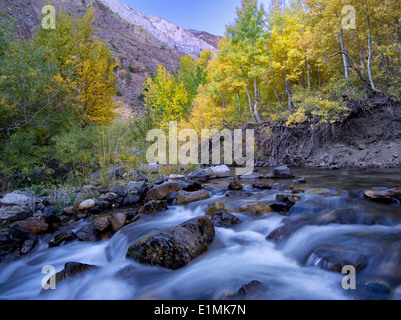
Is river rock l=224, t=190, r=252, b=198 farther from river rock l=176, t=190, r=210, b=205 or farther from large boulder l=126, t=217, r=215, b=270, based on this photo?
large boulder l=126, t=217, r=215, b=270

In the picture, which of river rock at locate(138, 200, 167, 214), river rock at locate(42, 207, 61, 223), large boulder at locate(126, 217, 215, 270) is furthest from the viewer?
river rock at locate(138, 200, 167, 214)

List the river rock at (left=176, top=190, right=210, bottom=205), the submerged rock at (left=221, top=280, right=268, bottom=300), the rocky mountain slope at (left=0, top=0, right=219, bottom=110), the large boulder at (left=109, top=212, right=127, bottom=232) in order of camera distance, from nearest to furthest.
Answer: the submerged rock at (left=221, top=280, right=268, bottom=300) < the large boulder at (left=109, top=212, right=127, bottom=232) < the river rock at (left=176, top=190, right=210, bottom=205) < the rocky mountain slope at (left=0, top=0, right=219, bottom=110)

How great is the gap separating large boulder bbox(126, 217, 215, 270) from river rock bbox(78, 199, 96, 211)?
2.75 meters

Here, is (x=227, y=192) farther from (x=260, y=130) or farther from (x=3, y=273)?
(x=260, y=130)

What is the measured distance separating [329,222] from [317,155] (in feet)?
27.9

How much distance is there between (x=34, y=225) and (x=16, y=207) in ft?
2.19

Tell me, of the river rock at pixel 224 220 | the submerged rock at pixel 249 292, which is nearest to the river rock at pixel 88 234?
the river rock at pixel 224 220

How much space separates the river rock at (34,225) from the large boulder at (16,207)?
0.29m

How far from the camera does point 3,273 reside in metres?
3.04

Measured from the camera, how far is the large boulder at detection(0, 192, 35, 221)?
166 inches

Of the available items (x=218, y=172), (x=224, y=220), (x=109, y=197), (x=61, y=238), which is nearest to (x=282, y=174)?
(x=218, y=172)

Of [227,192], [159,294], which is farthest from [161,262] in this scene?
[227,192]

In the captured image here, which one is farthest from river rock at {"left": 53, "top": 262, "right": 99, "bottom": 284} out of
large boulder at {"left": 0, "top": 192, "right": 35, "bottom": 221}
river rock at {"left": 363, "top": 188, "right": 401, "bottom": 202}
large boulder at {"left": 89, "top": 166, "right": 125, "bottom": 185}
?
river rock at {"left": 363, "top": 188, "right": 401, "bottom": 202}

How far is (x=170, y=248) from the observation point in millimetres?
2740
